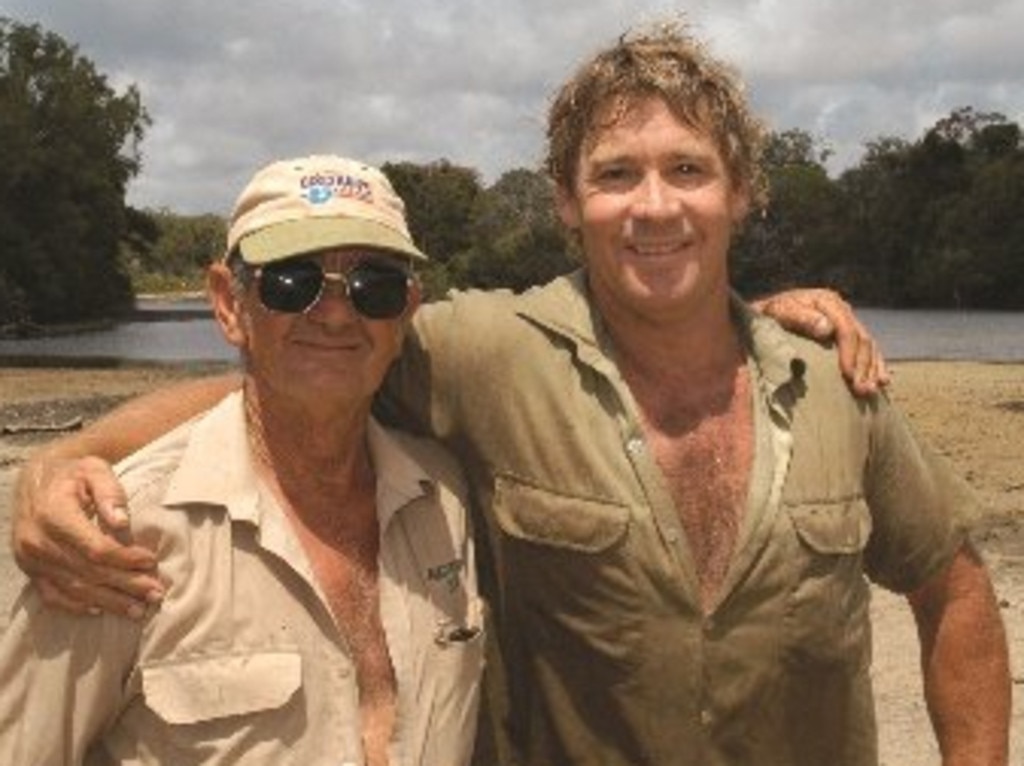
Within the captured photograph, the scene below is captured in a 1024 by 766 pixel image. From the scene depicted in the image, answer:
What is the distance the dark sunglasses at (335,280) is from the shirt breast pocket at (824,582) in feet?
3.24

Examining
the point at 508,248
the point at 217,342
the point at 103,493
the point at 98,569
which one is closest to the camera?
the point at 98,569

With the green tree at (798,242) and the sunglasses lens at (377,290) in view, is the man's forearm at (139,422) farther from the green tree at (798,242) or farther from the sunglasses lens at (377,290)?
the green tree at (798,242)

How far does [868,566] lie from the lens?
3707 mm

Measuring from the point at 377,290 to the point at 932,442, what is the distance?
17.2 metres

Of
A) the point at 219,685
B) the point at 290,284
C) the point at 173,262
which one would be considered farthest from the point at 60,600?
the point at 173,262

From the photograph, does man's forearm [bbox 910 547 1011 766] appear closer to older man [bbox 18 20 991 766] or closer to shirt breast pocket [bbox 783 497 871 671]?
older man [bbox 18 20 991 766]

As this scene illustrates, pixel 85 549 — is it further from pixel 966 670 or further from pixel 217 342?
pixel 217 342

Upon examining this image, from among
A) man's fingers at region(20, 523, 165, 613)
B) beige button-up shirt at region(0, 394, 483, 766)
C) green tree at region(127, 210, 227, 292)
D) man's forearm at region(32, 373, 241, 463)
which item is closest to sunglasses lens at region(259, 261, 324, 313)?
beige button-up shirt at region(0, 394, 483, 766)

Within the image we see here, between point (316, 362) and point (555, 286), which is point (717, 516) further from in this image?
point (316, 362)

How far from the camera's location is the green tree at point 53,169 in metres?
67.0

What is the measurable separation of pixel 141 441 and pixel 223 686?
684 mm

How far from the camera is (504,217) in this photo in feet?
287

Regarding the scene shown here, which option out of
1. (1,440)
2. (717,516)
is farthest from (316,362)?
(1,440)

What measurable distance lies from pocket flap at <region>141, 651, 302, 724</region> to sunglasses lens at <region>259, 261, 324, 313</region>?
0.68 metres
